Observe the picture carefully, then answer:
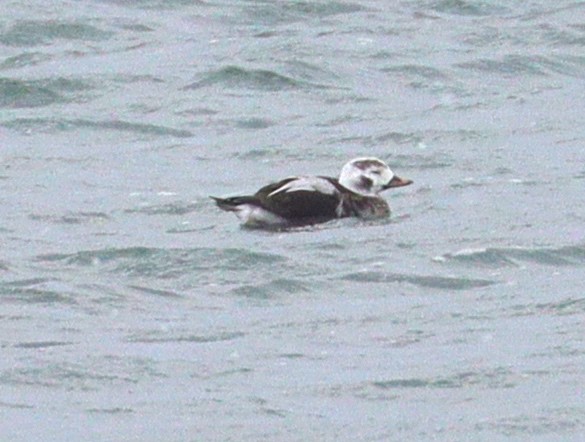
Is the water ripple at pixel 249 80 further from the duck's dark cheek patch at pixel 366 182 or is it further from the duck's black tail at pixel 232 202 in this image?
the duck's black tail at pixel 232 202

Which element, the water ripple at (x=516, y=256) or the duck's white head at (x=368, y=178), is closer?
the water ripple at (x=516, y=256)

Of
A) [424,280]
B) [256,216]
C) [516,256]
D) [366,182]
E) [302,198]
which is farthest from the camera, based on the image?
[366,182]

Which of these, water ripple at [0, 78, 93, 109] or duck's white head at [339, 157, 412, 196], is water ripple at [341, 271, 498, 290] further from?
water ripple at [0, 78, 93, 109]

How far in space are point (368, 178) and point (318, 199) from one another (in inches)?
26.7

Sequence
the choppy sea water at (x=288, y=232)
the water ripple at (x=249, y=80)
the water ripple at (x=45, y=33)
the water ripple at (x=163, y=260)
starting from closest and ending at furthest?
1. the choppy sea water at (x=288, y=232)
2. the water ripple at (x=163, y=260)
3. the water ripple at (x=249, y=80)
4. the water ripple at (x=45, y=33)

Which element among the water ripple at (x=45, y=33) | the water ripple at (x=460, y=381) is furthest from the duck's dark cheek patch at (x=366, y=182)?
the water ripple at (x=45, y=33)

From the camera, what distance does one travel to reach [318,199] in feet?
47.5

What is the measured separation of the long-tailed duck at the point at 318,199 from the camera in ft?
46.6

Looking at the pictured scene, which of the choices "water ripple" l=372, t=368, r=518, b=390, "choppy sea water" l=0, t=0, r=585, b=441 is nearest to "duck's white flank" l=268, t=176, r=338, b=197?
"choppy sea water" l=0, t=0, r=585, b=441

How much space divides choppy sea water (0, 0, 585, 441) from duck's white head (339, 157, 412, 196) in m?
0.23

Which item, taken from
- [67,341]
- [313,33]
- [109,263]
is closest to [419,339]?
[67,341]

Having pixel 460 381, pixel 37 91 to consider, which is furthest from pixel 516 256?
pixel 37 91

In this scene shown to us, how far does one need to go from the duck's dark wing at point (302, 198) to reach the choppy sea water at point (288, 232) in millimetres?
153

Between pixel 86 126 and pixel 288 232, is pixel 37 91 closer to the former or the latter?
pixel 86 126
